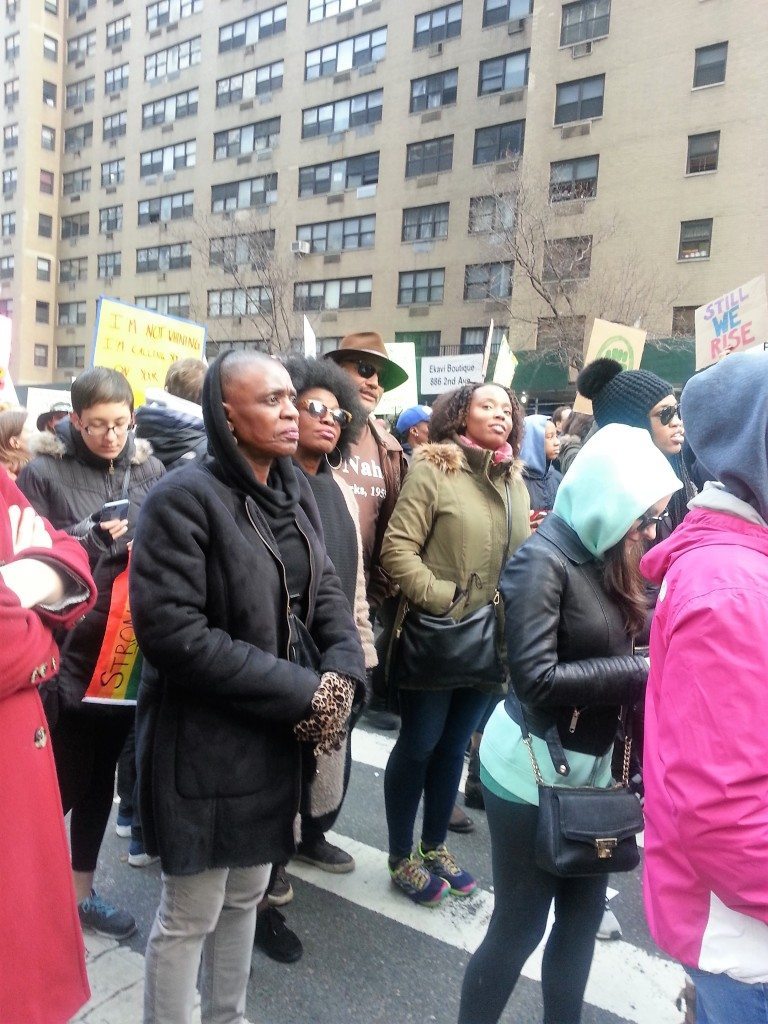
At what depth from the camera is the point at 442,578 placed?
336cm

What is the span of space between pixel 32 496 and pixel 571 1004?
2.56 meters

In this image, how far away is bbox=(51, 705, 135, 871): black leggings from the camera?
2.87 metres

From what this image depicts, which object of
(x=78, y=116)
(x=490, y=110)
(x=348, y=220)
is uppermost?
(x=78, y=116)

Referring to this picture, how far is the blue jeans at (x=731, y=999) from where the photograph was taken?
1.43 metres

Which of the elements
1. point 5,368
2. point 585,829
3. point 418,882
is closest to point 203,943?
point 585,829

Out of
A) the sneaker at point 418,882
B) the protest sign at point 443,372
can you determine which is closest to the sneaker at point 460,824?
the sneaker at point 418,882

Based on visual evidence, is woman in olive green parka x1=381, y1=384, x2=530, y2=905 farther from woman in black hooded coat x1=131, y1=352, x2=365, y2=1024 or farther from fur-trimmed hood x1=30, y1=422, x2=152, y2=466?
fur-trimmed hood x1=30, y1=422, x2=152, y2=466

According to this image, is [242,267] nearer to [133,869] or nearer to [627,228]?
[627,228]

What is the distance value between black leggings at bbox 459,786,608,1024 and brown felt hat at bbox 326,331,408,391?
2.26 m

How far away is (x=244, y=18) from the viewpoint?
3841 centimetres

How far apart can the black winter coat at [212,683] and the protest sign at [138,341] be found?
4847 mm

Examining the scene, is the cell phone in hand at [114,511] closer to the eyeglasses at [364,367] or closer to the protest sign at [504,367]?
the eyeglasses at [364,367]

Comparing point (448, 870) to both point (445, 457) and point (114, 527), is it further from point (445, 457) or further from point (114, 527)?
point (114, 527)

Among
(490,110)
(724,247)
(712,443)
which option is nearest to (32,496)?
(712,443)
